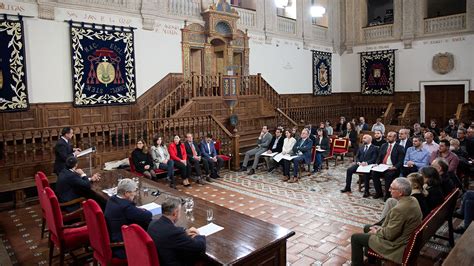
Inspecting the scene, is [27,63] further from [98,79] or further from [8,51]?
[98,79]

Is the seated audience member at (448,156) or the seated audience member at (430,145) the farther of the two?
the seated audience member at (430,145)

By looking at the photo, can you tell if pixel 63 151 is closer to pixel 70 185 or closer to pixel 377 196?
pixel 70 185

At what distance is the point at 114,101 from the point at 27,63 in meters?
2.17

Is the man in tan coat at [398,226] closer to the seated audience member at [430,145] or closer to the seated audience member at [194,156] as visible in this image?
the seated audience member at [430,145]

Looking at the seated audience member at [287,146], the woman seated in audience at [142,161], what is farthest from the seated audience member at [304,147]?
the woman seated in audience at [142,161]

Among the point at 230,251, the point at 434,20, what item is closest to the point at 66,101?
the point at 230,251

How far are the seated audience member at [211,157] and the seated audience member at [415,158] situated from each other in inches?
155

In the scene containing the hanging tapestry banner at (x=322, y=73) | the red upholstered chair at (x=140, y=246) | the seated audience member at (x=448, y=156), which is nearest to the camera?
the red upholstered chair at (x=140, y=246)

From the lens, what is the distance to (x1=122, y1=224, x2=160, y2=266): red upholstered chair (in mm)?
2562

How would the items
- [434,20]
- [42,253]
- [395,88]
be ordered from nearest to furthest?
[42,253], [434,20], [395,88]

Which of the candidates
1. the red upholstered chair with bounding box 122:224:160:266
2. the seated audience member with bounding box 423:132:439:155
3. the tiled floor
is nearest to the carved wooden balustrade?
the tiled floor

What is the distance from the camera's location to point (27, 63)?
8.21 metres

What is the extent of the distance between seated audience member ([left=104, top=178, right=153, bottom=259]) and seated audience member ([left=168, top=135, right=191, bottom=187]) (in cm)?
424

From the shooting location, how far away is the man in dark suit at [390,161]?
6.29 meters
